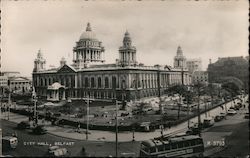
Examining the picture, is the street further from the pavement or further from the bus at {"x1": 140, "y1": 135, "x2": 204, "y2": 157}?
the bus at {"x1": 140, "y1": 135, "x2": 204, "y2": 157}

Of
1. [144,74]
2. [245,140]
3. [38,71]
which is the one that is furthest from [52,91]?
[245,140]

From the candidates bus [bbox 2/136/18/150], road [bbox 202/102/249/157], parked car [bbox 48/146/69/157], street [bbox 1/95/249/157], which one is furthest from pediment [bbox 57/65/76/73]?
parked car [bbox 48/146/69/157]

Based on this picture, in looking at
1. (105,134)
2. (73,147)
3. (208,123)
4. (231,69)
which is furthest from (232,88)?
(73,147)

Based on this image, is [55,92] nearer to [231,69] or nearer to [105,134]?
[105,134]

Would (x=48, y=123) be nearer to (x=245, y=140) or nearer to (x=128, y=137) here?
(x=128, y=137)

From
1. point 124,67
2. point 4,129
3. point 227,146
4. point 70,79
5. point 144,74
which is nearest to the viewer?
point 227,146

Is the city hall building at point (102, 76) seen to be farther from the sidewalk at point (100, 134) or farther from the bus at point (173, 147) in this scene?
the bus at point (173, 147)

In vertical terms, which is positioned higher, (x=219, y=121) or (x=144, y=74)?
(x=144, y=74)
